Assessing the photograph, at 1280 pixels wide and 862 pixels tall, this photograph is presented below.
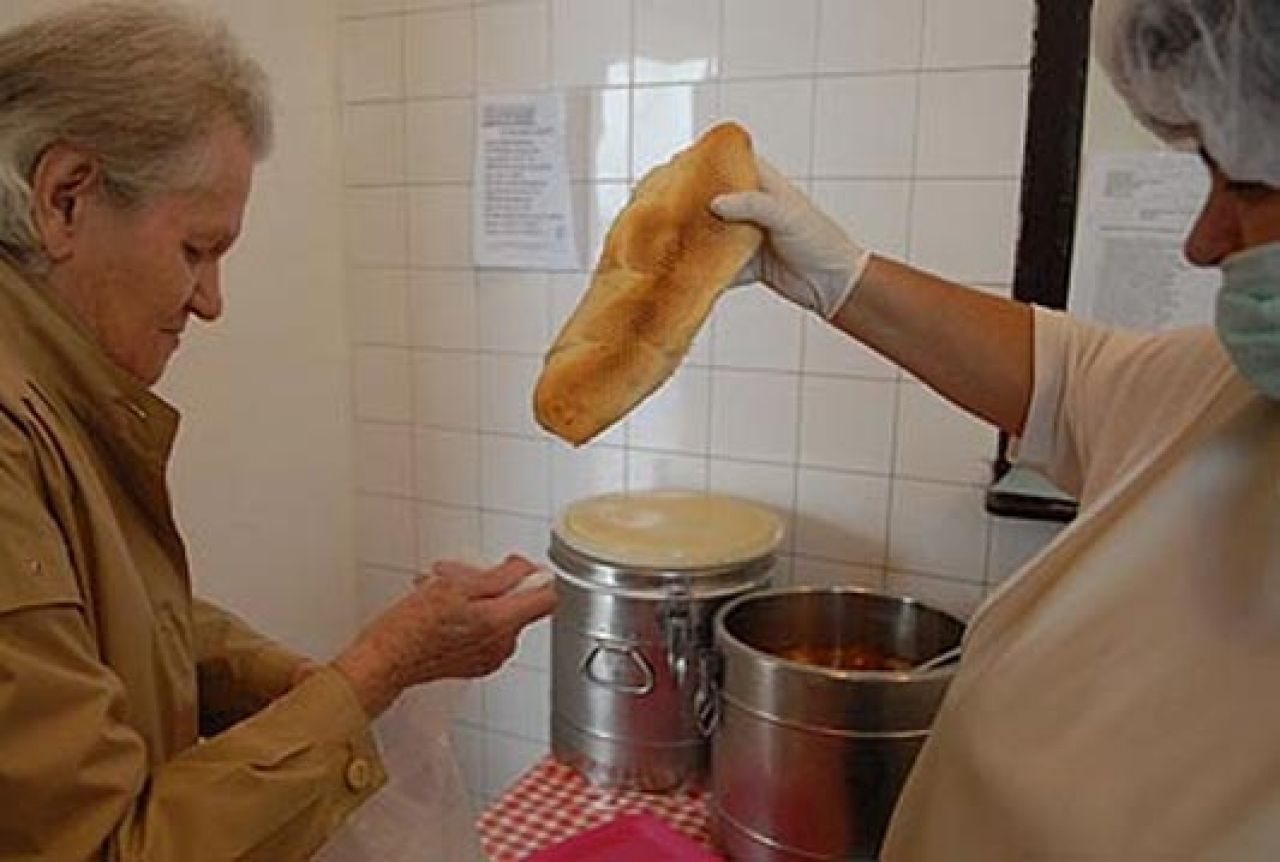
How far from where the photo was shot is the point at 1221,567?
61 cm

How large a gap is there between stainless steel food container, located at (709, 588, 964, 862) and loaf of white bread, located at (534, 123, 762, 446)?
0.34 metres

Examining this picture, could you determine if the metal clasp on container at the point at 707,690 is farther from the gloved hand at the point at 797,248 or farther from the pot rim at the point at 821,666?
the gloved hand at the point at 797,248

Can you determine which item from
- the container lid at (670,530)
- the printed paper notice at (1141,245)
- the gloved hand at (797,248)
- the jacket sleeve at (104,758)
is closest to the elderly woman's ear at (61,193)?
the jacket sleeve at (104,758)

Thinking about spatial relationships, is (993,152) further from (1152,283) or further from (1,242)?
(1,242)

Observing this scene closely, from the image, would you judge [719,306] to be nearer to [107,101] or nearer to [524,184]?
[524,184]

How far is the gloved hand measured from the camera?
0.91 meters

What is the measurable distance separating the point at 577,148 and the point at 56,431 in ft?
3.12

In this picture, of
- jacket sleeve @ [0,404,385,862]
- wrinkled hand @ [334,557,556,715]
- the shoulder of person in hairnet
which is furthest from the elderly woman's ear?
wrinkled hand @ [334,557,556,715]

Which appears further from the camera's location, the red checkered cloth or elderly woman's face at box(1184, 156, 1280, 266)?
the red checkered cloth

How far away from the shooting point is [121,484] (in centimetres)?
81

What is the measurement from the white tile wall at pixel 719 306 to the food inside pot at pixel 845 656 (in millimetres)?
159

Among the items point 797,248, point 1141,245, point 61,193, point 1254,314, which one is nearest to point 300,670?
point 61,193

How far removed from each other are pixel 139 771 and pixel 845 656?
0.81 metres

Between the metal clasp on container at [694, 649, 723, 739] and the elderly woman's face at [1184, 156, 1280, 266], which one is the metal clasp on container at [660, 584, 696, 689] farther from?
the elderly woman's face at [1184, 156, 1280, 266]
